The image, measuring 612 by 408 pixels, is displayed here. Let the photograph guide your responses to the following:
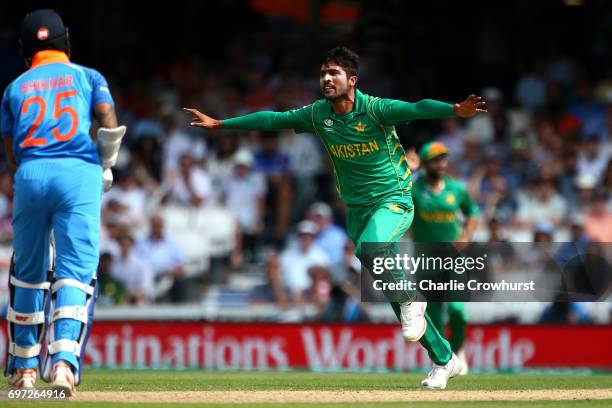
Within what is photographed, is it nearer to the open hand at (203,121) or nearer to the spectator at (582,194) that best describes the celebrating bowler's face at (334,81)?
the open hand at (203,121)

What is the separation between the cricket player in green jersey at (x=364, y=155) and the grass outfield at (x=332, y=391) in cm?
57

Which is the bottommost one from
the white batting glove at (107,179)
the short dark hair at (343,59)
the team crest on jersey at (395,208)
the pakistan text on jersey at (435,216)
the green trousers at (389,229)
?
the green trousers at (389,229)

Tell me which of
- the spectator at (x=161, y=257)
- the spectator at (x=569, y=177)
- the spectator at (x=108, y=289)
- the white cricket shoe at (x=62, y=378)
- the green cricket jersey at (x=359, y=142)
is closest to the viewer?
the white cricket shoe at (x=62, y=378)

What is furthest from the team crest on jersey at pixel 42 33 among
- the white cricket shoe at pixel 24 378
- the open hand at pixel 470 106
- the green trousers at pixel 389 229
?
the open hand at pixel 470 106

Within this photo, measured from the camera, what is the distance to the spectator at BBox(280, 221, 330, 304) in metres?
16.6

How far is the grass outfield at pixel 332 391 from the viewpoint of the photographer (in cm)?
815

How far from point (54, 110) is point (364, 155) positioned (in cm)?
244

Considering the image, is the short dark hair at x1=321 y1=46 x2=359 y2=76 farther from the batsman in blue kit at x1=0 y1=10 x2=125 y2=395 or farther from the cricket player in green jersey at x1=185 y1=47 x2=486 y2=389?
the batsman in blue kit at x1=0 y1=10 x2=125 y2=395

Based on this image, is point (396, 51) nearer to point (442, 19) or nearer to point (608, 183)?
point (442, 19)

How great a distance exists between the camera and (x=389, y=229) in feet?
29.7

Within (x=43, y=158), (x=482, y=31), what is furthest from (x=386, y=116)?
(x=482, y=31)

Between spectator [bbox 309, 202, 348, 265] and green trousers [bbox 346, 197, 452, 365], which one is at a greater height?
spectator [bbox 309, 202, 348, 265]

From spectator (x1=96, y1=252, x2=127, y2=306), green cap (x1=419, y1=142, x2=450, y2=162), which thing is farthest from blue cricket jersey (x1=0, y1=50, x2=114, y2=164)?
spectator (x1=96, y1=252, x2=127, y2=306)

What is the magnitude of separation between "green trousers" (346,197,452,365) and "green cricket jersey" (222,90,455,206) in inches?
3.1
